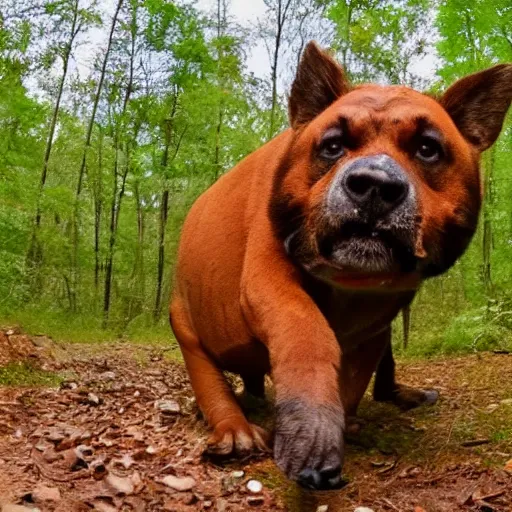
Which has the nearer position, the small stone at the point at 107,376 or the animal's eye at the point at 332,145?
the animal's eye at the point at 332,145

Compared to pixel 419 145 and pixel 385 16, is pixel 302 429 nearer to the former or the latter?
pixel 419 145

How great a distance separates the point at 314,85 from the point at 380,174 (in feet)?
3.17

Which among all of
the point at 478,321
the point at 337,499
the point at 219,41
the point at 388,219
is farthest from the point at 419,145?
the point at 219,41

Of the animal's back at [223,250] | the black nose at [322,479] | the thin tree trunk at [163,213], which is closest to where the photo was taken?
the black nose at [322,479]

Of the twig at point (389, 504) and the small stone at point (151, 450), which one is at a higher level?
the twig at point (389, 504)

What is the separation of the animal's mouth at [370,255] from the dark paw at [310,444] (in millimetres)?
597

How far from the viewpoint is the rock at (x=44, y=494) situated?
2.37 metres

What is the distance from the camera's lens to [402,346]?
834 centimetres

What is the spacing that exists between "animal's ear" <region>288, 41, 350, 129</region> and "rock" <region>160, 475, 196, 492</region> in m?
1.80

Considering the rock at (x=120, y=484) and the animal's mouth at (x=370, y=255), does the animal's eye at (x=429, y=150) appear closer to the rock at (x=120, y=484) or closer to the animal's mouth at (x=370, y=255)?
the animal's mouth at (x=370, y=255)

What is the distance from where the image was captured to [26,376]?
532 centimetres

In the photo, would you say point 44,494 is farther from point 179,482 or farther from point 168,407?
point 168,407

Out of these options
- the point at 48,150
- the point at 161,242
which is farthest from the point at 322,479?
the point at 161,242

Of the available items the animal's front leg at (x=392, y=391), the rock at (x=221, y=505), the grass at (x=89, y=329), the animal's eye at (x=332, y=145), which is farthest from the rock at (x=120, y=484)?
the grass at (x=89, y=329)
